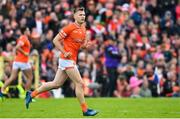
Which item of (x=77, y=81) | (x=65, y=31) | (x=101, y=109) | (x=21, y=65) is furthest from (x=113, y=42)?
(x=77, y=81)

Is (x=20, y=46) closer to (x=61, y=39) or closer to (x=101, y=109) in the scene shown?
(x=101, y=109)

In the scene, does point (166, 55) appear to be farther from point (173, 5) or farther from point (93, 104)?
point (93, 104)

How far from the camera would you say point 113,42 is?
30172 mm

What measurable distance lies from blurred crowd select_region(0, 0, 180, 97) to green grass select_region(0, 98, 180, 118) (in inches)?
171

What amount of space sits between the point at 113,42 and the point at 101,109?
31.6 ft

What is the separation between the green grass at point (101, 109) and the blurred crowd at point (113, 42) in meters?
4.34

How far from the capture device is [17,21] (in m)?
31.8

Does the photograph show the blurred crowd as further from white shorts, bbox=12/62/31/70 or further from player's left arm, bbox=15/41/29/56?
player's left arm, bbox=15/41/29/56

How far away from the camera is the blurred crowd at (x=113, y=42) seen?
2880 cm

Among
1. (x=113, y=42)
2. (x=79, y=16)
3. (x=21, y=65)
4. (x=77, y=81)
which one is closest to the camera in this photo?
(x=77, y=81)

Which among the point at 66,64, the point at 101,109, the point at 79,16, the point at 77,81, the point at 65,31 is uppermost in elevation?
the point at 79,16

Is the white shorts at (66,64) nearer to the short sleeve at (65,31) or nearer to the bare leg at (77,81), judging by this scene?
the bare leg at (77,81)

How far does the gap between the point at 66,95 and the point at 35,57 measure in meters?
1.75

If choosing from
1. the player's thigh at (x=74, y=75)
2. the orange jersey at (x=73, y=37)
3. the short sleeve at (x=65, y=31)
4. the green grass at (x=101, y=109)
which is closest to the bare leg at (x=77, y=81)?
the player's thigh at (x=74, y=75)
